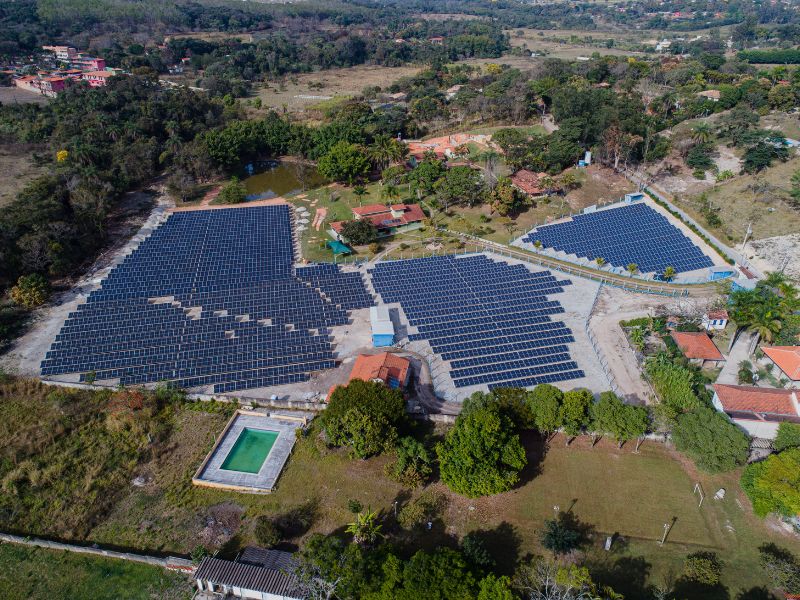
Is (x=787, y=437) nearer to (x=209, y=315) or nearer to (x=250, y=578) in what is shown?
(x=250, y=578)

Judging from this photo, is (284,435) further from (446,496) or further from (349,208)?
(349,208)

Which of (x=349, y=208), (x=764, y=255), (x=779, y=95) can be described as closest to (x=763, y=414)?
(x=764, y=255)

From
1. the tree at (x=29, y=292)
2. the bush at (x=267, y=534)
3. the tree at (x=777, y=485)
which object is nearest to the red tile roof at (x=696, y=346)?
the tree at (x=777, y=485)

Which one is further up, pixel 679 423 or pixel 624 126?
pixel 624 126

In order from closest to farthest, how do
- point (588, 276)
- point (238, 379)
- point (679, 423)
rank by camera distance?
1. point (679, 423)
2. point (238, 379)
3. point (588, 276)

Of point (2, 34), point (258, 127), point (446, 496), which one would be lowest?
point (446, 496)

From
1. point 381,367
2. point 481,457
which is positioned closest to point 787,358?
point 481,457

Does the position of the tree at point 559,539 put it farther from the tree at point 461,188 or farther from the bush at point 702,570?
the tree at point 461,188
